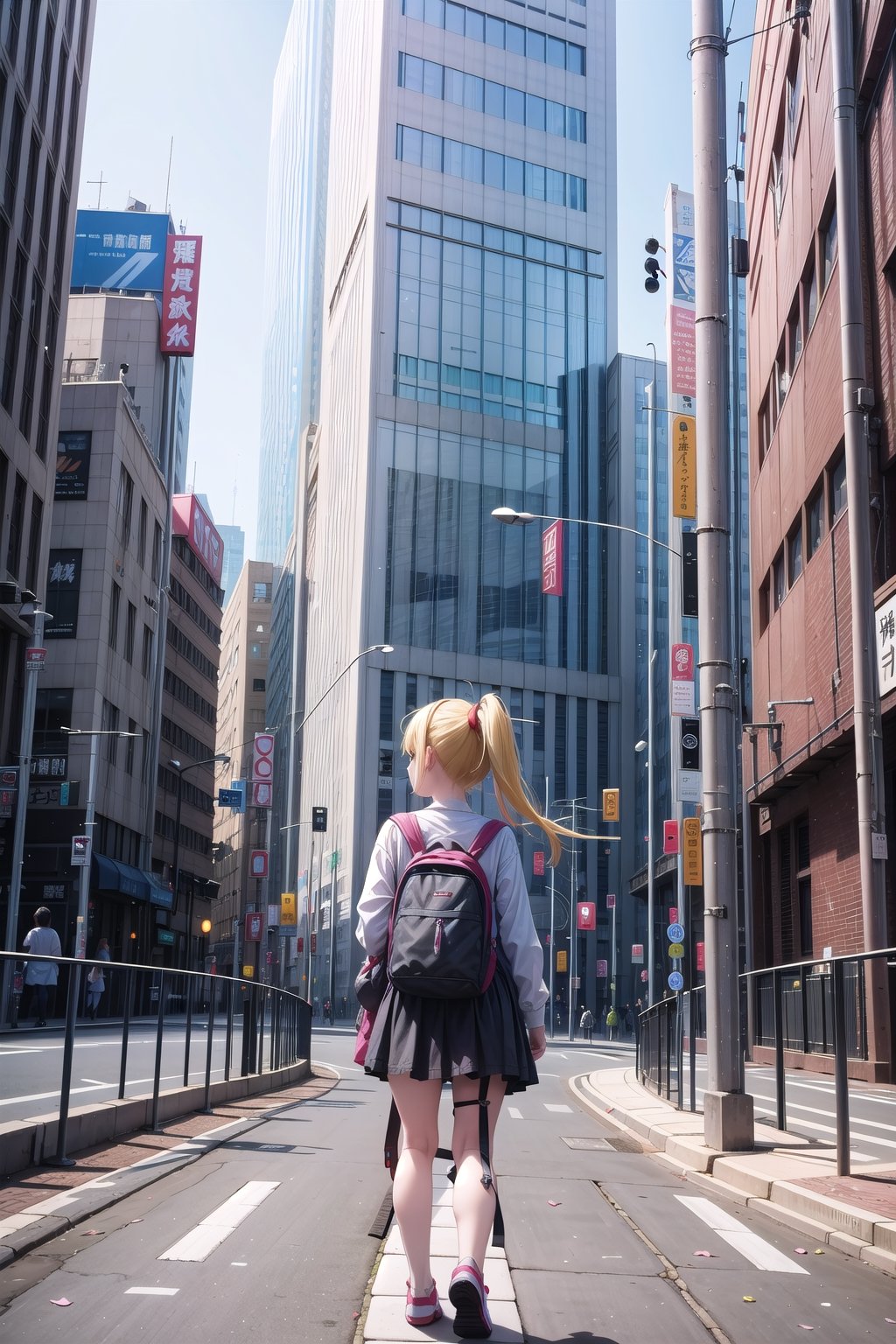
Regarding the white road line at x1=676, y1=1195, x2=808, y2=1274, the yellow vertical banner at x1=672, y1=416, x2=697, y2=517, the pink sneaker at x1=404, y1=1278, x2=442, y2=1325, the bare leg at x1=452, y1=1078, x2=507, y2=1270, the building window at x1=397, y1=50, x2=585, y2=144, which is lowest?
the white road line at x1=676, y1=1195, x2=808, y2=1274

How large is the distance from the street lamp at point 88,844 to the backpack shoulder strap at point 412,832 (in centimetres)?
3541

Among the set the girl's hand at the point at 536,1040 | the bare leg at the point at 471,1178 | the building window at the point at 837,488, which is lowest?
the bare leg at the point at 471,1178

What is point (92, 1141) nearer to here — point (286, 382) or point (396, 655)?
point (396, 655)

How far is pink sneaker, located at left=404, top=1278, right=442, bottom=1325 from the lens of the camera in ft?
13.4

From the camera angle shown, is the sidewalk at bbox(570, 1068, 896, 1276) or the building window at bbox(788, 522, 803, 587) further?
the building window at bbox(788, 522, 803, 587)

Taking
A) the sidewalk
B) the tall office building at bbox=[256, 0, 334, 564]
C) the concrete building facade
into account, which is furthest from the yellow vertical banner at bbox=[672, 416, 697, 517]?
the concrete building facade

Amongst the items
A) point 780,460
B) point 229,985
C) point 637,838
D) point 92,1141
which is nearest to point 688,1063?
point 229,985

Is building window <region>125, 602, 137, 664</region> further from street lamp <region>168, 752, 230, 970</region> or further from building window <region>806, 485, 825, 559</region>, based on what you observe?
building window <region>806, 485, 825, 559</region>

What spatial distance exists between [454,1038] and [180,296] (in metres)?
70.8

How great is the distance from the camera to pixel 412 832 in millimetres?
4332

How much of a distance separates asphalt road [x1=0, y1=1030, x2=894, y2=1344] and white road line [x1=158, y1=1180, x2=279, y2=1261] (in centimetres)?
2

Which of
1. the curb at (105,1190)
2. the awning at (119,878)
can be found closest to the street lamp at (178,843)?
the awning at (119,878)

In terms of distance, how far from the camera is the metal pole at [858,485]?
17.6 meters

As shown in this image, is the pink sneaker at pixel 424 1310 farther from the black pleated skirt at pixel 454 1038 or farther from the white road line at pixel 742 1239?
the white road line at pixel 742 1239
